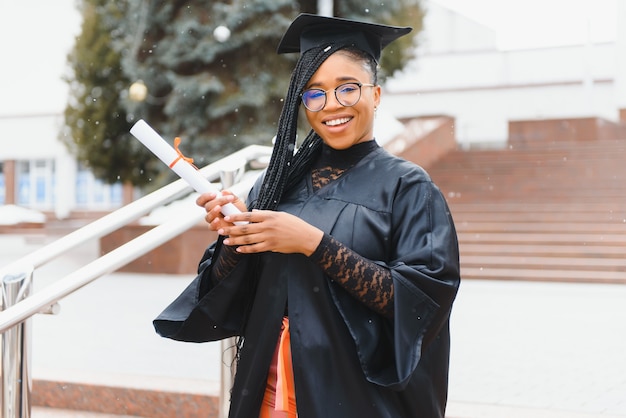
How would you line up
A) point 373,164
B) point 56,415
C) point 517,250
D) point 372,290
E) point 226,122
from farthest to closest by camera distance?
point 226,122 < point 517,250 < point 56,415 < point 373,164 < point 372,290

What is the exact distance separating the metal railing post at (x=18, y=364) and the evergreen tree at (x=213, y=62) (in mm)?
8702

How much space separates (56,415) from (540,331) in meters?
3.88

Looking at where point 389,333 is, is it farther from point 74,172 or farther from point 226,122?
point 74,172

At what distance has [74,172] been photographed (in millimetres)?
22125

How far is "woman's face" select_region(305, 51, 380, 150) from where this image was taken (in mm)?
1765

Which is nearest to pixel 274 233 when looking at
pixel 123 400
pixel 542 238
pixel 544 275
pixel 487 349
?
pixel 123 400

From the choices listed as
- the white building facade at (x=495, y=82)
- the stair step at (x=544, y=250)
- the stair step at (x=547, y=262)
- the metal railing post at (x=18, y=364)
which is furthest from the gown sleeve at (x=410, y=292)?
the white building facade at (x=495, y=82)

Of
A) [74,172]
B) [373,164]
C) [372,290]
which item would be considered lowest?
[74,172]

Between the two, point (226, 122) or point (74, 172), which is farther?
point (74, 172)

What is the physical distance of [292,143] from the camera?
186 cm

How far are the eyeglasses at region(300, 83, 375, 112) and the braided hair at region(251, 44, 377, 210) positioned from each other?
0.02 metres

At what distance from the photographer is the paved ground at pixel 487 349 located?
4.05 m

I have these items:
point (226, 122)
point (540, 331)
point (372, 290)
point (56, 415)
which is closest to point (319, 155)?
point (372, 290)

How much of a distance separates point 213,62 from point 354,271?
1069cm
